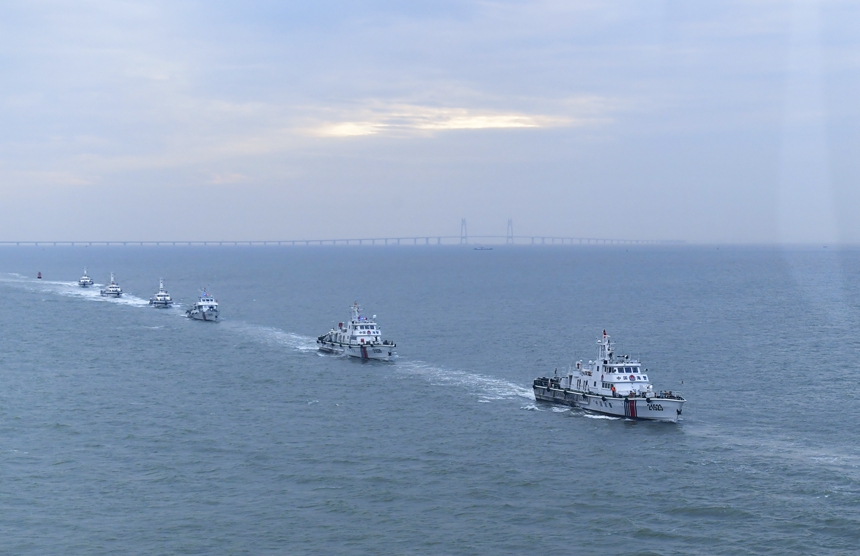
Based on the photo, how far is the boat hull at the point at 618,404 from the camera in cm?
8512

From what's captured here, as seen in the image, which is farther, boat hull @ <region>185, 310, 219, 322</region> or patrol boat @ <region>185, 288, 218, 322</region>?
patrol boat @ <region>185, 288, 218, 322</region>

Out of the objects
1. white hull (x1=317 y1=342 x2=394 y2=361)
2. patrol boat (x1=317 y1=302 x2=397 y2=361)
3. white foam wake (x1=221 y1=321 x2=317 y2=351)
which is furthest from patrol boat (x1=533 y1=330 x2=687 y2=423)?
white foam wake (x1=221 y1=321 x2=317 y2=351)

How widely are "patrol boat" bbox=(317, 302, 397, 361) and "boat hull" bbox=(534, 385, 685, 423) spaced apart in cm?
3509

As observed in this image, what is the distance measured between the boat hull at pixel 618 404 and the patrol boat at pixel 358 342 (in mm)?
35092

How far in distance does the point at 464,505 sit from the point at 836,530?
24.8 meters

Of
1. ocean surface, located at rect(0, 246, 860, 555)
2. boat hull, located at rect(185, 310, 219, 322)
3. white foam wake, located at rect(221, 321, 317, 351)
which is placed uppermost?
boat hull, located at rect(185, 310, 219, 322)

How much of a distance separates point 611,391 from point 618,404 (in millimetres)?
2196

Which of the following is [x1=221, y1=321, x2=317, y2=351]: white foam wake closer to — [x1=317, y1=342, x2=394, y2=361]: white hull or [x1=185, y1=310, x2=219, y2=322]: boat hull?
[x1=185, y1=310, x2=219, y2=322]: boat hull

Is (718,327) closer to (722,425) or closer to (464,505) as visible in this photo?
(722,425)

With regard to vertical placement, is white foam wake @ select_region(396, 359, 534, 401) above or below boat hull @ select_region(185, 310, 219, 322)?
below

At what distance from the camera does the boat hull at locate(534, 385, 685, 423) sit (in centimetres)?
8512

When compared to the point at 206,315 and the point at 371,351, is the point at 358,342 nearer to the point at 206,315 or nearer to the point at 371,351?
the point at 371,351

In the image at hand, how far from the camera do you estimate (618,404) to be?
89562 millimetres

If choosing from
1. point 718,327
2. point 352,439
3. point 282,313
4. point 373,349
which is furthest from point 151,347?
point 718,327
